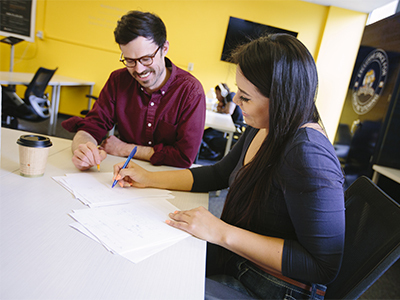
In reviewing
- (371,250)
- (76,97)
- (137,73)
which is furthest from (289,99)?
(76,97)

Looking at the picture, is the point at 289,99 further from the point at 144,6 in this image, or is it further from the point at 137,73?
the point at 144,6

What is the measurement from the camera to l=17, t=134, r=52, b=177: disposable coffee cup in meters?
0.93

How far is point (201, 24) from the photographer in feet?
16.4

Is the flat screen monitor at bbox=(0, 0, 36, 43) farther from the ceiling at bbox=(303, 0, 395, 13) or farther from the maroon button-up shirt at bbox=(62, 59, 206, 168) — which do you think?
the ceiling at bbox=(303, 0, 395, 13)

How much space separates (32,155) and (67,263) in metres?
0.49

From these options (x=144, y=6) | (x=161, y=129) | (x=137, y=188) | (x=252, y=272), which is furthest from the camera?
(x=144, y=6)

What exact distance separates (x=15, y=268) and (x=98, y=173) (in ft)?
1.89

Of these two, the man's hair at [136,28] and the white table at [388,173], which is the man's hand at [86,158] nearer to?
the man's hair at [136,28]

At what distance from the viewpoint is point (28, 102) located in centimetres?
337

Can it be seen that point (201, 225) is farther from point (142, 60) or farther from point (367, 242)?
point (142, 60)

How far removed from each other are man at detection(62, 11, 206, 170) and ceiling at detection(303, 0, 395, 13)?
4289 millimetres

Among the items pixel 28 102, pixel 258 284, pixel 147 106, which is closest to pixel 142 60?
pixel 147 106

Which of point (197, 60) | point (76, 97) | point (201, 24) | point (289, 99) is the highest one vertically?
point (201, 24)

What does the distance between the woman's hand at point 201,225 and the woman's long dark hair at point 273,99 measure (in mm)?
120
